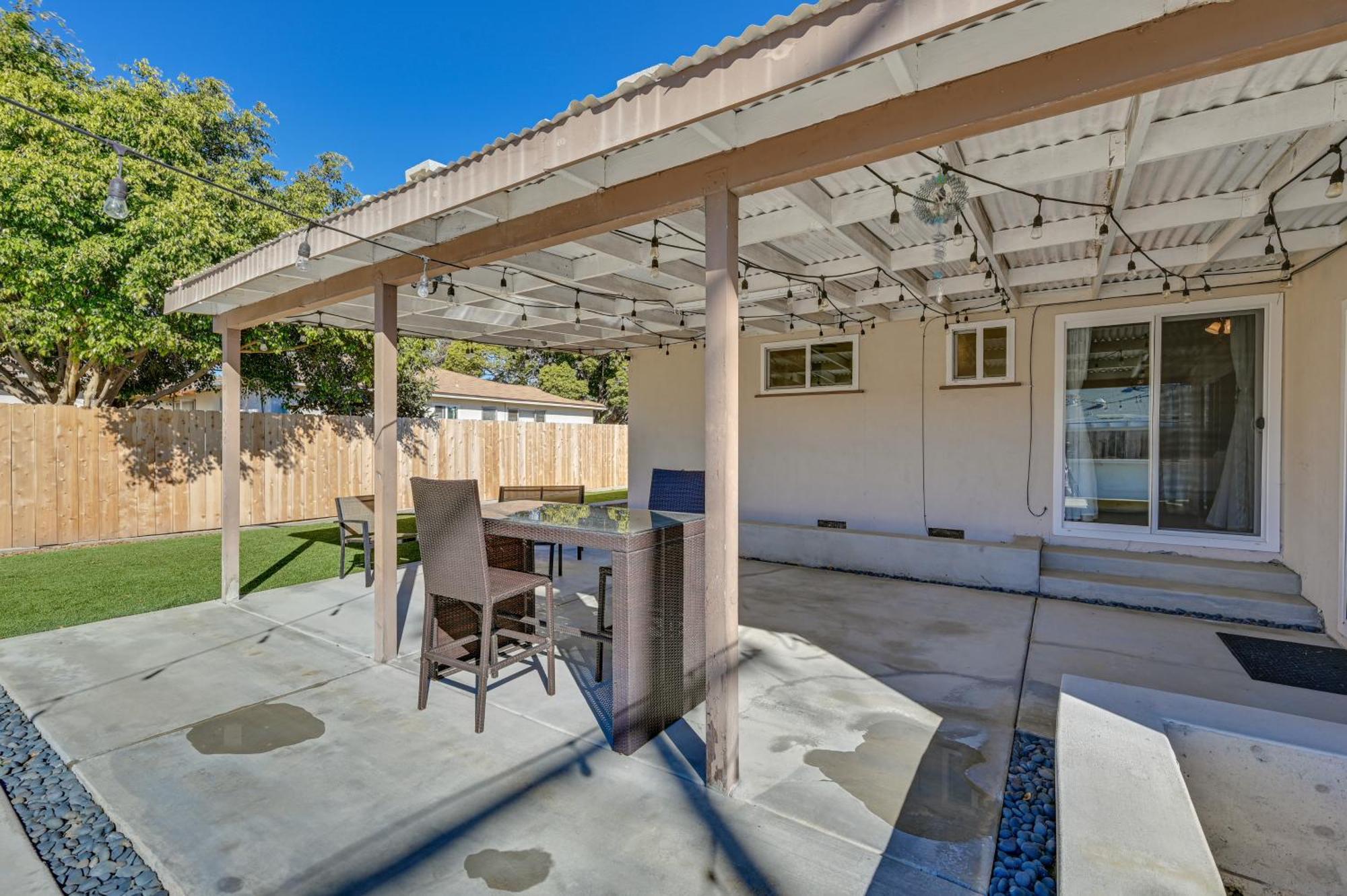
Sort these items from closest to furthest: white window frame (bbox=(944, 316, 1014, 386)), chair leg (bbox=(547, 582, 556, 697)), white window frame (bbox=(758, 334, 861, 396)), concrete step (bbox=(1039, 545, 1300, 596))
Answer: chair leg (bbox=(547, 582, 556, 697)) → concrete step (bbox=(1039, 545, 1300, 596)) → white window frame (bbox=(944, 316, 1014, 386)) → white window frame (bbox=(758, 334, 861, 396))

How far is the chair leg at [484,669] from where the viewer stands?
2.96m

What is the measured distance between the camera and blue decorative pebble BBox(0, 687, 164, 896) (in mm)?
1979

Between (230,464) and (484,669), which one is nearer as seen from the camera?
(484,669)

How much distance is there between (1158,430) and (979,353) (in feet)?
5.45

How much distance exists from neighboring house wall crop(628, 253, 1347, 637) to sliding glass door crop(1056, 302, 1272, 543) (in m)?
0.13

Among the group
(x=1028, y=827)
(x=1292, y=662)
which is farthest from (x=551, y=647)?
(x=1292, y=662)

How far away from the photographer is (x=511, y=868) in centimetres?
203

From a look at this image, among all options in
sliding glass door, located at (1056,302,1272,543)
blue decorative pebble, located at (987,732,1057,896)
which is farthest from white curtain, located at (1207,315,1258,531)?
blue decorative pebble, located at (987,732,1057,896)

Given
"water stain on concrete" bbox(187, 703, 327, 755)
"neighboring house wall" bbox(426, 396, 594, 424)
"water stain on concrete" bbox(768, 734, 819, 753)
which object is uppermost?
"neighboring house wall" bbox(426, 396, 594, 424)

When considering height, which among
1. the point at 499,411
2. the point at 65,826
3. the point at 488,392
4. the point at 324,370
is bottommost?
the point at 65,826

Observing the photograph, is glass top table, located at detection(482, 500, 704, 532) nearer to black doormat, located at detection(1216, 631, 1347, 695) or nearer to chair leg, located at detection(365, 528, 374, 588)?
chair leg, located at detection(365, 528, 374, 588)

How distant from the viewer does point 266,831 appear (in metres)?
2.22

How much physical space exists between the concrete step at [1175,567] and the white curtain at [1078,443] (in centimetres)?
Result: 41

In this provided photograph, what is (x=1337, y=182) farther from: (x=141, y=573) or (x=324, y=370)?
(x=324, y=370)
